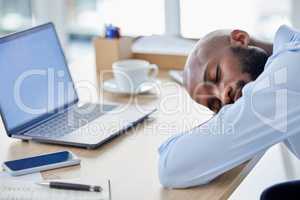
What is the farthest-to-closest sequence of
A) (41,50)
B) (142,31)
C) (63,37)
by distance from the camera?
(63,37)
(142,31)
(41,50)

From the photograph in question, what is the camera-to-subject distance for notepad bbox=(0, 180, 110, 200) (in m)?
1.22

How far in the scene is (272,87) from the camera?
1291 mm

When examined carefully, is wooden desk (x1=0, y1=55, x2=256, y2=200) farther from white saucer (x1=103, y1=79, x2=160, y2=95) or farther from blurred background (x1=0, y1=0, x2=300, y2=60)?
blurred background (x1=0, y1=0, x2=300, y2=60)

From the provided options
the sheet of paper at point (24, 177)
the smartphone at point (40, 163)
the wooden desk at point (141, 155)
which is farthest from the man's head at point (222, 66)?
the sheet of paper at point (24, 177)

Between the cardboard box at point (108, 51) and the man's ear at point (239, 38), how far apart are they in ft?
2.22

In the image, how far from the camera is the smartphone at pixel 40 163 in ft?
4.50

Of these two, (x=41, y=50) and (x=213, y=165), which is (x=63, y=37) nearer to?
(x=41, y=50)

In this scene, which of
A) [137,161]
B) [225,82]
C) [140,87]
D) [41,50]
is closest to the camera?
[137,161]

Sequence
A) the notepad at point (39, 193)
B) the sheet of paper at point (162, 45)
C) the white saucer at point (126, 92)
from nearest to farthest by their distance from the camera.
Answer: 1. the notepad at point (39, 193)
2. the white saucer at point (126, 92)
3. the sheet of paper at point (162, 45)

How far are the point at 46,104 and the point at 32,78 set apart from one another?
0.28 ft

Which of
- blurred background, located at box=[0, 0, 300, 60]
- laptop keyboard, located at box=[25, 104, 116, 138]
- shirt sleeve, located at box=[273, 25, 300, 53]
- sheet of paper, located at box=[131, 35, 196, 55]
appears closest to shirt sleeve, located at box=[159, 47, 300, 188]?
shirt sleeve, located at box=[273, 25, 300, 53]

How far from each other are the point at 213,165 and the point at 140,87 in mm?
726

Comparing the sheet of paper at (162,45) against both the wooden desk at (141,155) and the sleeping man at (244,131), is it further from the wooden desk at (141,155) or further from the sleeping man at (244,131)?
the sleeping man at (244,131)

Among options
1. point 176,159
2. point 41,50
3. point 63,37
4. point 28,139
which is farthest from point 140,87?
point 63,37
